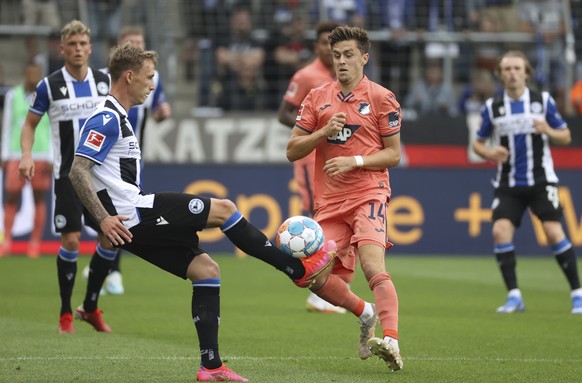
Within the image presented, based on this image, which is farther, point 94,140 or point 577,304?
point 577,304

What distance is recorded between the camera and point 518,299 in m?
11.0

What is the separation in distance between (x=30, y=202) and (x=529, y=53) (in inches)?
359

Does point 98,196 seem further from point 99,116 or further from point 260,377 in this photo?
point 260,377

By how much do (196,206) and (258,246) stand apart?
45 centimetres

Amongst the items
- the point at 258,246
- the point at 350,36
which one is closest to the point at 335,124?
the point at 350,36

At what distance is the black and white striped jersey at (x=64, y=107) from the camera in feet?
30.8

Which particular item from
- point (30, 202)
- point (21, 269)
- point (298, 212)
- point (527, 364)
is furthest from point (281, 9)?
point (527, 364)

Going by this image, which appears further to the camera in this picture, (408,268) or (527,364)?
(408,268)

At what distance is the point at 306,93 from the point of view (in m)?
10.8

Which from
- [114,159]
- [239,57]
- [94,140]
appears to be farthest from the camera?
[239,57]

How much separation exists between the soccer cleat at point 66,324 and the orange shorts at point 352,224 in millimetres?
2446

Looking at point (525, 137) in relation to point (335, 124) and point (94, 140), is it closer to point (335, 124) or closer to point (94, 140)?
point (335, 124)

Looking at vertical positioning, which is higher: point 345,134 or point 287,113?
point 345,134

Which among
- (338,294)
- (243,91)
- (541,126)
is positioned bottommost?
(338,294)
